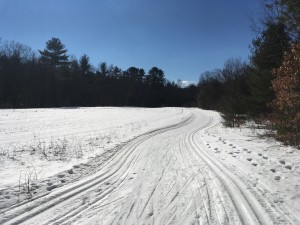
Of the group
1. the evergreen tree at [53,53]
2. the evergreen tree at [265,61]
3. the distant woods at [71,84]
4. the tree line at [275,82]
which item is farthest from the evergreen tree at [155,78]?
the evergreen tree at [265,61]

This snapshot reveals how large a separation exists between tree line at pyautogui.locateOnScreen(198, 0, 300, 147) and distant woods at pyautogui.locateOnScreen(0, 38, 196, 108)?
168ft

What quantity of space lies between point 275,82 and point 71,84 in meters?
72.1

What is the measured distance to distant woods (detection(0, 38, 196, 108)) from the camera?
68.3 meters

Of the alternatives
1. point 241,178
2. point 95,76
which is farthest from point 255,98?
point 95,76

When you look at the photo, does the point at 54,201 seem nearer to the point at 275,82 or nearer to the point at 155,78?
the point at 275,82

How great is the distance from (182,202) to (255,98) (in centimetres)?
1668

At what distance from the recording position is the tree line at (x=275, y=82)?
10.7m

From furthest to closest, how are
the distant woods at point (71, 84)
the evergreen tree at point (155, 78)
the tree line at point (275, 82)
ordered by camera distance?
the evergreen tree at point (155, 78)
the distant woods at point (71, 84)
the tree line at point (275, 82)

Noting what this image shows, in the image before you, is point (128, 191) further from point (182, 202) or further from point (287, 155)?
point (287, 155)

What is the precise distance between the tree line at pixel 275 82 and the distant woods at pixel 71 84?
5122 centimetres

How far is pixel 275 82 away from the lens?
12039 mm

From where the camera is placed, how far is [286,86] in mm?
11078

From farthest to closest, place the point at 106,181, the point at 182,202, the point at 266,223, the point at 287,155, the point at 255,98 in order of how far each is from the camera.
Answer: the point at 255,98, the point at 287,155, the point at 106,181, the point at 182,202, the point at 266,223

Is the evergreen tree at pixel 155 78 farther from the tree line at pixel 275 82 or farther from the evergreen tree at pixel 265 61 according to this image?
the evergreen tree at pixel 265 61
